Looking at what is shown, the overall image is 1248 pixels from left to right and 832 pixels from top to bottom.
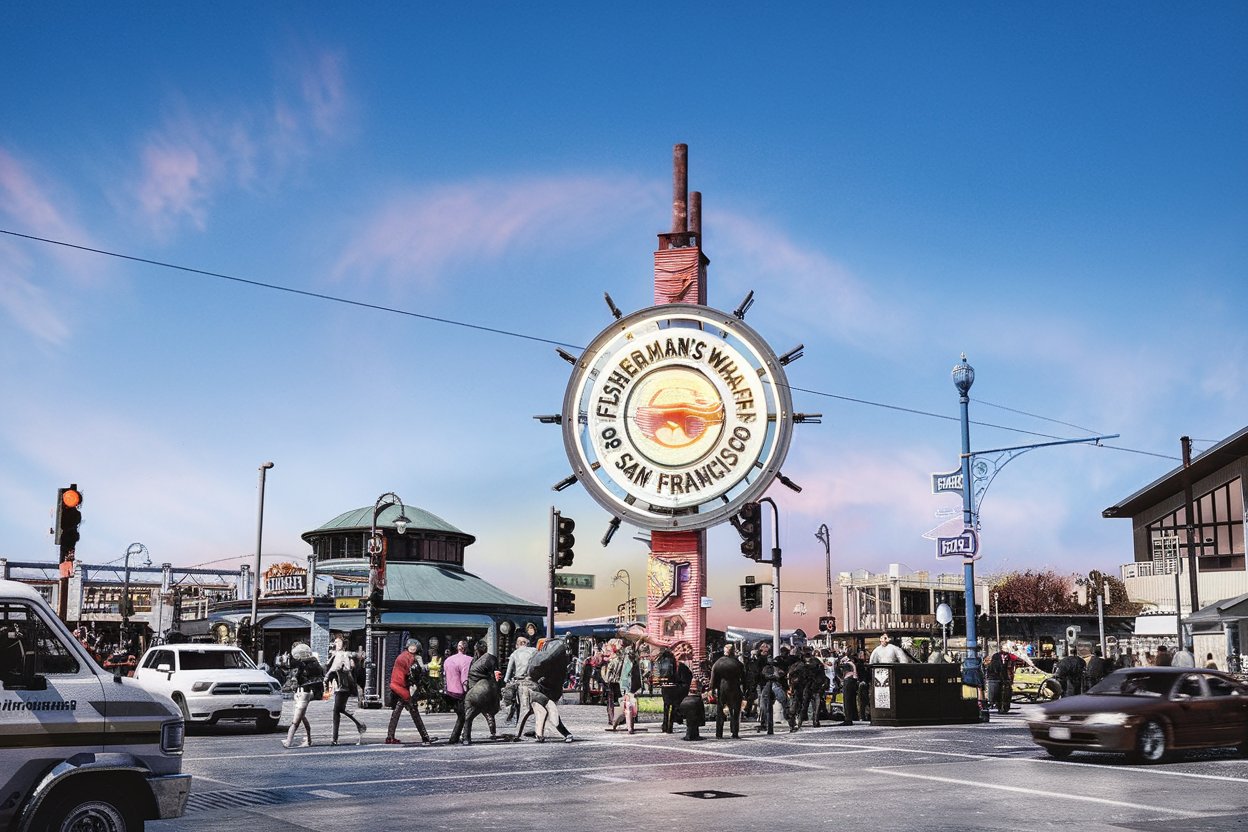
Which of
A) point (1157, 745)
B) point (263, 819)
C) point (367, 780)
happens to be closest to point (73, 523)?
point (367, 780)

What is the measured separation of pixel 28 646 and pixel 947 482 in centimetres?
2775

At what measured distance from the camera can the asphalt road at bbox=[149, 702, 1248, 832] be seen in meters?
11.8

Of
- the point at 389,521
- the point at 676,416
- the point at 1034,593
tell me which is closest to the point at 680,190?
the point at 676,416

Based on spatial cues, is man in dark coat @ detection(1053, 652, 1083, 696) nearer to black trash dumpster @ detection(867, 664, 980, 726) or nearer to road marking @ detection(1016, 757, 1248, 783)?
black trash dumpster @ detection(867, 664, 980, 726)

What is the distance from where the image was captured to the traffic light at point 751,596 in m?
37.5

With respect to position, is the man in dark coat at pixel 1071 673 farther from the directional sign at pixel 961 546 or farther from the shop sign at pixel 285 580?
the shop sign at pixel 285 580

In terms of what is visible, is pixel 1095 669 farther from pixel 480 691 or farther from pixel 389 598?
pixel 389 598

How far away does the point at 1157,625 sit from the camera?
185 feet

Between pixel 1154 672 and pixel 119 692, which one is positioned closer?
pixel 119 692

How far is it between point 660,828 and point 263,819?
3.87m

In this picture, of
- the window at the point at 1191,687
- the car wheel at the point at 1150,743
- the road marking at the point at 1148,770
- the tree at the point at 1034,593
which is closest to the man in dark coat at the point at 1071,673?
the window at the point at 1191,687

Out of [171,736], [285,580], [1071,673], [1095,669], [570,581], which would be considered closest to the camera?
[171,736]

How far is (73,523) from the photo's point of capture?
17.5 m

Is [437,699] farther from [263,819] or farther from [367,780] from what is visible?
[263,819]
